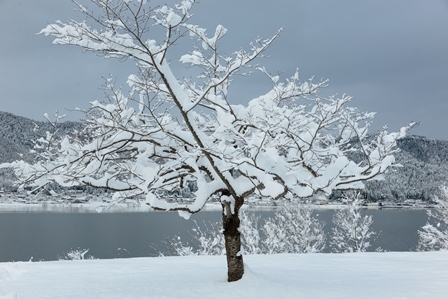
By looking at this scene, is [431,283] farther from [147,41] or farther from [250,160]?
[147,41]

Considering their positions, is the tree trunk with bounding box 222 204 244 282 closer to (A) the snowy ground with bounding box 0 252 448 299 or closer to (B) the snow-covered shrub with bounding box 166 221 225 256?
(A) the snowy ground with bounding box 0 252 448 299

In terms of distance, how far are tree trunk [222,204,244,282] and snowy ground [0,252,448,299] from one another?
8.1 inches

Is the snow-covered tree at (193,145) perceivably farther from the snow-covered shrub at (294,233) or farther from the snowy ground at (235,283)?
the snow-covered shrub at (294,233)

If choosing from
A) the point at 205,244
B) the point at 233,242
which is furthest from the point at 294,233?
the point at 233,242

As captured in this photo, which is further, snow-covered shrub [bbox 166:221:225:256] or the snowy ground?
snow-covered shrub [bbox 166:221:225:256]

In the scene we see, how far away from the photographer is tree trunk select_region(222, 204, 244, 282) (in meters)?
7.94

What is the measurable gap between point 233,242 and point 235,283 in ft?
2.53

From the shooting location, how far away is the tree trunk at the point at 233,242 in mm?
7938

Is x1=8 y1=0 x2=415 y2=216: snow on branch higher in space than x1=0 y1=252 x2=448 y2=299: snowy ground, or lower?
higher

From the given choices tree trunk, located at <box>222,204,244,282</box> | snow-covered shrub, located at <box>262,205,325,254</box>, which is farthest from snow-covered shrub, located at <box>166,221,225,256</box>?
tree trunk, located at <box>222,204,244,282</box>

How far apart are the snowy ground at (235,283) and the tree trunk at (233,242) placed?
8.1 inches

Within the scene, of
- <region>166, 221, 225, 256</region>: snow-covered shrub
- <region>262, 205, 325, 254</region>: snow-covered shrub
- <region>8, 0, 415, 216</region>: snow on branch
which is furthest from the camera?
<region>262, 205, 325, 254</region>: snow-covered shrub

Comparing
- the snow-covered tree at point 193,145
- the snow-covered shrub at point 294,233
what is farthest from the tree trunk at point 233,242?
the snow-covered shrub at point 294,233

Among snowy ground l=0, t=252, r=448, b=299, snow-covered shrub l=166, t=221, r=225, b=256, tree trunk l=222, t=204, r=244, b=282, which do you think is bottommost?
snow-covered shrub l=166, t=221, r=225, b=256
